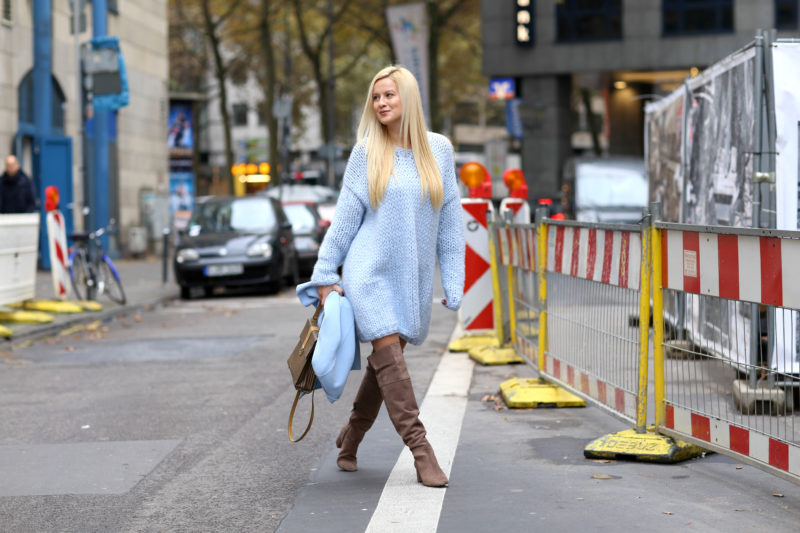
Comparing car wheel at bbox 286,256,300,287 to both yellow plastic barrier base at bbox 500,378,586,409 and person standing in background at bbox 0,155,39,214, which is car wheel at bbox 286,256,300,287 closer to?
person standing in background at bbox 0,155,39,214

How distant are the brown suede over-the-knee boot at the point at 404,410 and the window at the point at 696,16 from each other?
3402 cm

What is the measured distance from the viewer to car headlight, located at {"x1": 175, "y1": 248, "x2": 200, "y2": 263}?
62.1 feet

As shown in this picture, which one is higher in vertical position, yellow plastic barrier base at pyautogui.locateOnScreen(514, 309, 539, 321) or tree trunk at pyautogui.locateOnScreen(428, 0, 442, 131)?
tree trunk at pyautogui.locateOnScreen(428, 0, 442, 131)

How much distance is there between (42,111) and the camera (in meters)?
25.1

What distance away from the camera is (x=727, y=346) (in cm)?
609

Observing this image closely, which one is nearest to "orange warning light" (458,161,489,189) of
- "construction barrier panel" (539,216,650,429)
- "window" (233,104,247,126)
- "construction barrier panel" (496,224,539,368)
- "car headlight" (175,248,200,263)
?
"construction barrier panel" (496,224,539,368)

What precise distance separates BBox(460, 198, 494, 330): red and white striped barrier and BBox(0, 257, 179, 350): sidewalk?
15.1ft

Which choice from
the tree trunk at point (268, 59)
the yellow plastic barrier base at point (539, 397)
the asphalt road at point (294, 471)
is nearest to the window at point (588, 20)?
the tree trunk at point (268, 59)

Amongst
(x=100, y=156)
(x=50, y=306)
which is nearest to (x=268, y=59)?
(x=100, y=156)

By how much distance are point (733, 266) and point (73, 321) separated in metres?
10.5

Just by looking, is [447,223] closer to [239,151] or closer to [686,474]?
[686,474]

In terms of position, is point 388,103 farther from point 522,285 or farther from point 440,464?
point 522,285

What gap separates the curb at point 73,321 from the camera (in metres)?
12.9

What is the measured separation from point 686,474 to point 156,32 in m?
30.0
